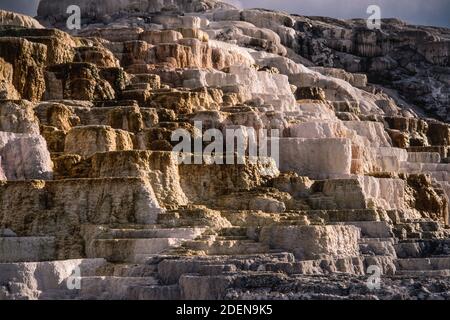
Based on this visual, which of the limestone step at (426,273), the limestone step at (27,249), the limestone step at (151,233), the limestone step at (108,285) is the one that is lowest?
the limestone step at (108,285)

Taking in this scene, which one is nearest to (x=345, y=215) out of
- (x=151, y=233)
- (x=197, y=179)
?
(x=197, y=179)

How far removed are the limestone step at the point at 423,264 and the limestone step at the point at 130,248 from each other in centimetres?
616

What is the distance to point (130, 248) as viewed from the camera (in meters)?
24.8

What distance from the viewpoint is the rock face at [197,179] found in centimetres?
2312

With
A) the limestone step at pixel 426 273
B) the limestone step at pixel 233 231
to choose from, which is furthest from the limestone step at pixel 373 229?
the limestone step at pixel 233 231

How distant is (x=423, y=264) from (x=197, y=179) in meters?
6.44

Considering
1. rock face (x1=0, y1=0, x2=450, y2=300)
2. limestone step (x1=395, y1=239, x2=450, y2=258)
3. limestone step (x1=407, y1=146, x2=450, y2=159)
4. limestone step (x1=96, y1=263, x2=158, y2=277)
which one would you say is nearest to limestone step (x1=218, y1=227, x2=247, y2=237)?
rock face (x1=0, y1=0, x2=450, y2=300)

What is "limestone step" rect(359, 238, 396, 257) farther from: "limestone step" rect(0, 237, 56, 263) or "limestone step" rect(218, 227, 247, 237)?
"limestone step" rect(0, 237, 56, 263)

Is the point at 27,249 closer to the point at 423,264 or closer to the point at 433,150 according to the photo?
the point at 423,264

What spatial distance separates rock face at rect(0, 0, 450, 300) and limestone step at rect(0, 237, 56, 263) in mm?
26

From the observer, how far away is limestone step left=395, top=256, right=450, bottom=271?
28344 mm

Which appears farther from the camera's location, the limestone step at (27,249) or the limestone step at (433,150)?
the limestone step at (433,150)

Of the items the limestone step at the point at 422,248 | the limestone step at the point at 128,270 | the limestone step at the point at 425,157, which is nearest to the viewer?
the limestone step at the point at 128,270

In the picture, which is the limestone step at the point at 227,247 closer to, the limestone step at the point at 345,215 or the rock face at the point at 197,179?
the rock face at the point at 197,179
